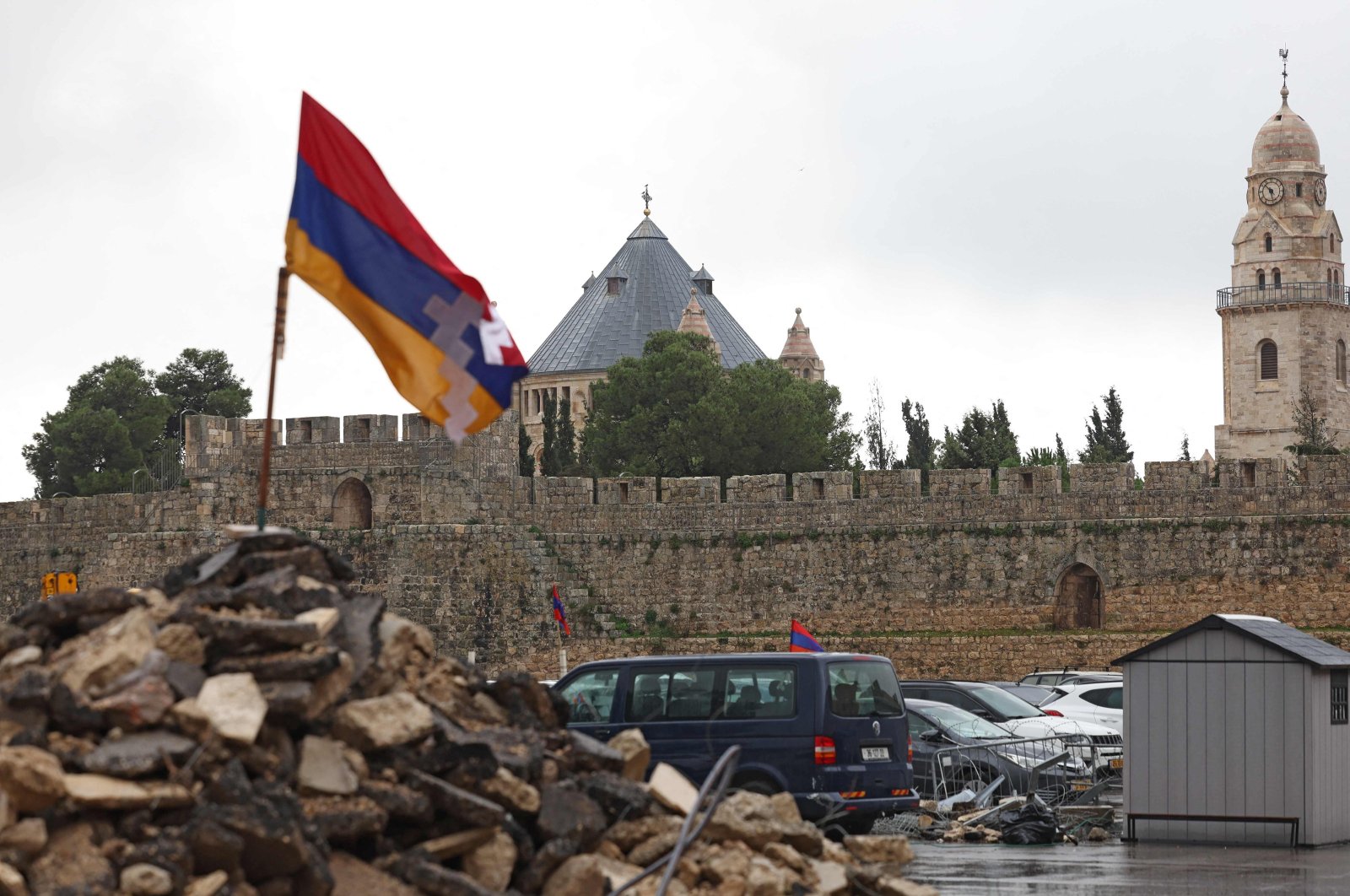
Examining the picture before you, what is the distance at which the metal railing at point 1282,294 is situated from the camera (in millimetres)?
71312

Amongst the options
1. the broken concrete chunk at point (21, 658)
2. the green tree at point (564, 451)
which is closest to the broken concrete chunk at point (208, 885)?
the broken concrete chunk at point (21, 658)

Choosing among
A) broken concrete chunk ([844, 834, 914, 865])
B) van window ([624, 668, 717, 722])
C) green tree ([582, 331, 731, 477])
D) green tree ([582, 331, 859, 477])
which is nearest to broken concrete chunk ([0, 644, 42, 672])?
broken concrete chunk ([844, 834, 914, 865])

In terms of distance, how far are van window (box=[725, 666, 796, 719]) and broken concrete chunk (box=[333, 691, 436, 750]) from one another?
5791 millimetres

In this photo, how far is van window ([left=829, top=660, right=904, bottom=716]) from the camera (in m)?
15.5

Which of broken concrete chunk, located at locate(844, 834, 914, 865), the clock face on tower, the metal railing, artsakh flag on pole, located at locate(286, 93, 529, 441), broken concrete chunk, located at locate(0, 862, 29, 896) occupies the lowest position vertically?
broken concrete chunk, located at locate(844, 834, 914, 865)

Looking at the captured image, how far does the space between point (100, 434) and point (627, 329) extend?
77.7 feet

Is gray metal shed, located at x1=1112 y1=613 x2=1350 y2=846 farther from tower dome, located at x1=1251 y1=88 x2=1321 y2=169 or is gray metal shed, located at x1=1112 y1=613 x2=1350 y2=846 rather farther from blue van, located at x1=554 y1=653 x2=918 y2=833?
tower dome, located at x1=1251 y1=88 x2=1321 y2=169

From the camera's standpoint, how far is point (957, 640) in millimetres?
33125

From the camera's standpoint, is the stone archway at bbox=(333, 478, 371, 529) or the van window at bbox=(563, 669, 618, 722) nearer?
the van window at bbox=(563, 669, 618, 722)

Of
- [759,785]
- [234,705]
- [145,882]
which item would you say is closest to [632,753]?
[234,705]

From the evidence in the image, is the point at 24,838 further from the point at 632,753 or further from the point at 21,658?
the point at 632,753

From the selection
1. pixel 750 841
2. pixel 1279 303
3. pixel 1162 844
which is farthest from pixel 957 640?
pixel 1279 303

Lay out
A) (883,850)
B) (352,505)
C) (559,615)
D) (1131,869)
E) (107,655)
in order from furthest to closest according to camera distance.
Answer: (352,505) → (559,615) → (1131,869) → (883,850) → (107,655)

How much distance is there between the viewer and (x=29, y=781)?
8547 millimetres
